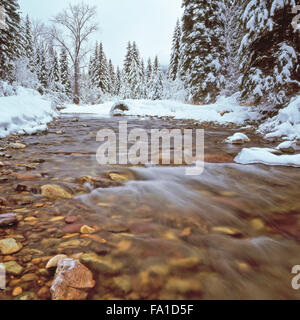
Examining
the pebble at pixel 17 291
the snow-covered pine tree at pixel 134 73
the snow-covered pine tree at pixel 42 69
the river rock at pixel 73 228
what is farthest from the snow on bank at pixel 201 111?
the snow-covered pine tree at pixel 134 73

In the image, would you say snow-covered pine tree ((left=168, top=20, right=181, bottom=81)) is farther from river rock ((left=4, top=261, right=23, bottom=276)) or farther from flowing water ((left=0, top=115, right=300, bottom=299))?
river rock ((left=4, top=261, right=23, bottom=276))

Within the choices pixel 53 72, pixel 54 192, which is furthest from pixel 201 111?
pixel 53 72

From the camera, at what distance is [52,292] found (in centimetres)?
89

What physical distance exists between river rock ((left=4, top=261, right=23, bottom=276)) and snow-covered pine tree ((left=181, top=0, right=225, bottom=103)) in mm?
14047

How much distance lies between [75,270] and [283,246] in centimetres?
124

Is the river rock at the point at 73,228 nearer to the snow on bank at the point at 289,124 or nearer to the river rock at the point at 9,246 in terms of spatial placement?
the river rock at the point at 9,246

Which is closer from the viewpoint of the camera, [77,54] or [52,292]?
[52,292]

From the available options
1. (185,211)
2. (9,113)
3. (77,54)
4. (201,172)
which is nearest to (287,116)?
(201,172)

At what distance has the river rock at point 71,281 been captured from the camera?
889mm

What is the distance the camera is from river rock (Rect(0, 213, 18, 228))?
133cm

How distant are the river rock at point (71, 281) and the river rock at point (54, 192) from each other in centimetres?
86

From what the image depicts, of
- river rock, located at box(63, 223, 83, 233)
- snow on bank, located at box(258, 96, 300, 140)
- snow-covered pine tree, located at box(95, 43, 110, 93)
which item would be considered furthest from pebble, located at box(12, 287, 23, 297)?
snow-covered pine tree, located at box(95, 43, 110, 93)

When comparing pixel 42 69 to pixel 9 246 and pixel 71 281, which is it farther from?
pixel 71 281
